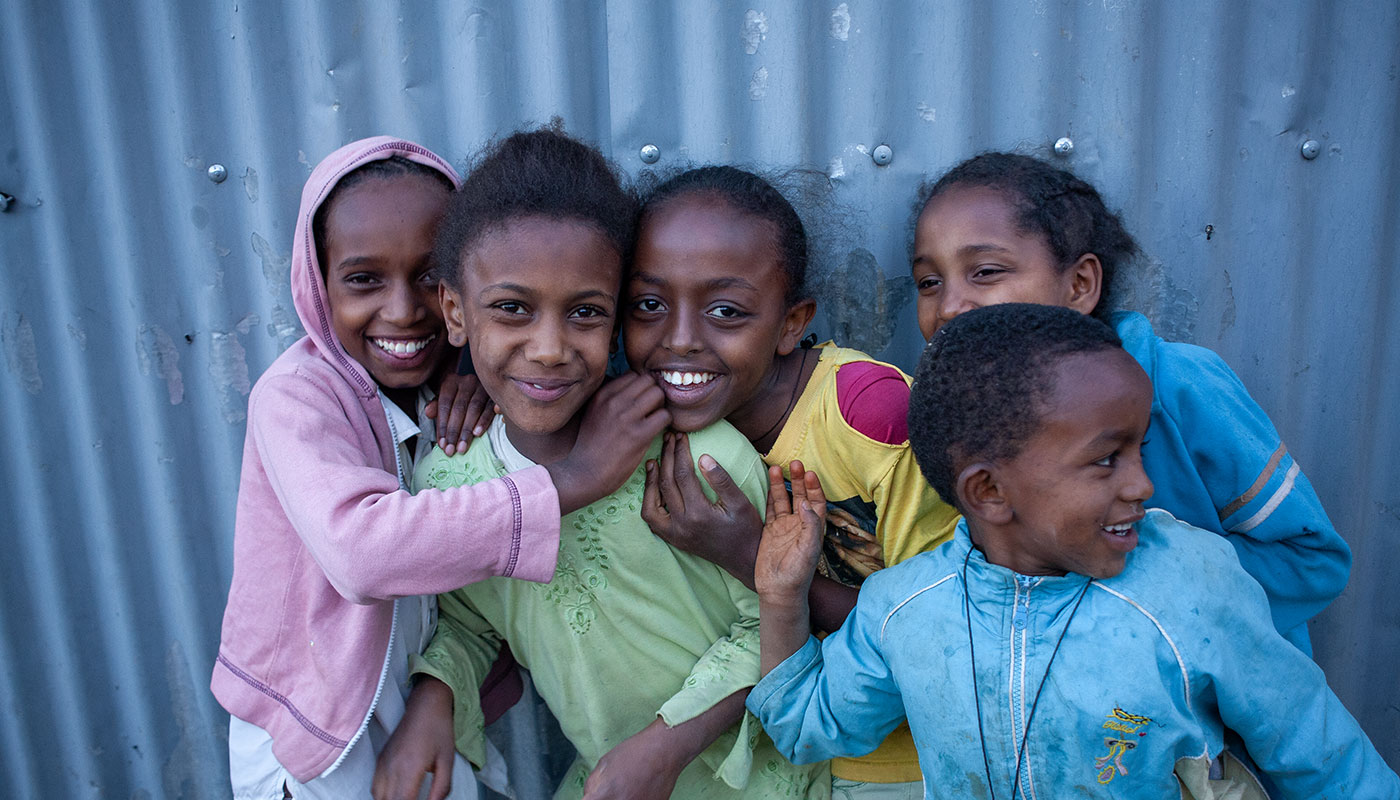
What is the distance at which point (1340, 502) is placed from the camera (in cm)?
210

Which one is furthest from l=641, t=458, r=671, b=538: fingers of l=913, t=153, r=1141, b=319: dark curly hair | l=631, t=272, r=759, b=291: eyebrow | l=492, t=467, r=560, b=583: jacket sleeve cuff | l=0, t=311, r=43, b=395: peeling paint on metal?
l=0, t=311, r=43, b=395: peeling paint on metal

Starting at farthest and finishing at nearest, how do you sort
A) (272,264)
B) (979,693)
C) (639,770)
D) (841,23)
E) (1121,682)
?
(272,264), (841,23), (639,770), (979,693), (1121,682)

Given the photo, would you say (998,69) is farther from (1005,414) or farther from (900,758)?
(900,758)

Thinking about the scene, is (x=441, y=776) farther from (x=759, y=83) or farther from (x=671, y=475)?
(x=759, y=83)

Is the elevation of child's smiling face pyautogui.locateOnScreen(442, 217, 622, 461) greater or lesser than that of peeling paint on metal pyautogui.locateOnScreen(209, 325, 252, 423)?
greater

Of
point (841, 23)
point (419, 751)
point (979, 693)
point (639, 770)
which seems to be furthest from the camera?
point (841, 23)

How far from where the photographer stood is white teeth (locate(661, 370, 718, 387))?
5.22 ft

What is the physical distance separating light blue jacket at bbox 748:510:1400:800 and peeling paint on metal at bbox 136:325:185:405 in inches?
72.4

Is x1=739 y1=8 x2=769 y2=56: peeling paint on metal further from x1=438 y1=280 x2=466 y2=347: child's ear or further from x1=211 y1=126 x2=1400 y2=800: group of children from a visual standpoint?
x1=438 y1=280 x2=466 y2=347: child's ear

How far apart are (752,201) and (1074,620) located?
93cm

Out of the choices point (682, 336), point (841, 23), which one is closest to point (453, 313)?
point (682, 336)

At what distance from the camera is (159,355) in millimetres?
2094

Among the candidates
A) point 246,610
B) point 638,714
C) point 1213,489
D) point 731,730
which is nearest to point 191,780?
point 246,610

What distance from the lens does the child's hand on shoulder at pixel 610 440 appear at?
1.49 m
